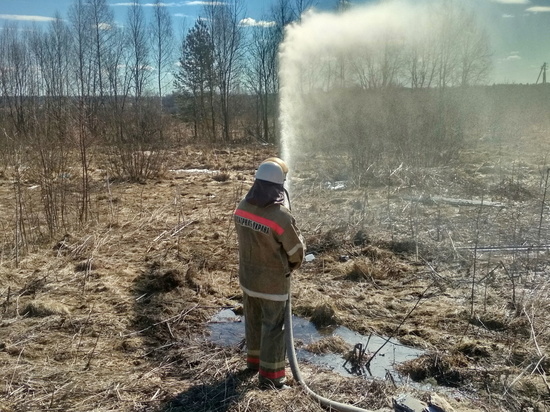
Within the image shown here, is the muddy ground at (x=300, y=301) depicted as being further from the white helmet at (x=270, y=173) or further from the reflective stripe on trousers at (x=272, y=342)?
the white helmet at (x=270, y=173)

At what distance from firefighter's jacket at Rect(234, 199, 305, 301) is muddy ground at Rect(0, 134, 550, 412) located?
2.65 ft

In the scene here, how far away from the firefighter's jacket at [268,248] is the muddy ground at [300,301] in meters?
0.81

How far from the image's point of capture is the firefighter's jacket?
143 inches

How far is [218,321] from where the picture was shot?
5.43 m

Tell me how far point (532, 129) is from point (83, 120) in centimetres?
2194

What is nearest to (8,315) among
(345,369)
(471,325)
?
(345,369)

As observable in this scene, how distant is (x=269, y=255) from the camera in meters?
3.75

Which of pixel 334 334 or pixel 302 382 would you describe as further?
pixel 334 334

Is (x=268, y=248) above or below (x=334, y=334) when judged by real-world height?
above

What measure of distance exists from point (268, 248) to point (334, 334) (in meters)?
1.87

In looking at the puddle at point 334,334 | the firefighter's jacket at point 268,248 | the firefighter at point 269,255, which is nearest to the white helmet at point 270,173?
the firefighter at point 269,255

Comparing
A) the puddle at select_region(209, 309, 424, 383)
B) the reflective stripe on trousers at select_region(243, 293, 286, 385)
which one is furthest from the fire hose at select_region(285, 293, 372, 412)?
the puddle at select_region(209, 309, 424, 383)

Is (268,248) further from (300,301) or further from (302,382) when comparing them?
(300,301)

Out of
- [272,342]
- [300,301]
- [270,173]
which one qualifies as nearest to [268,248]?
[270,173]
